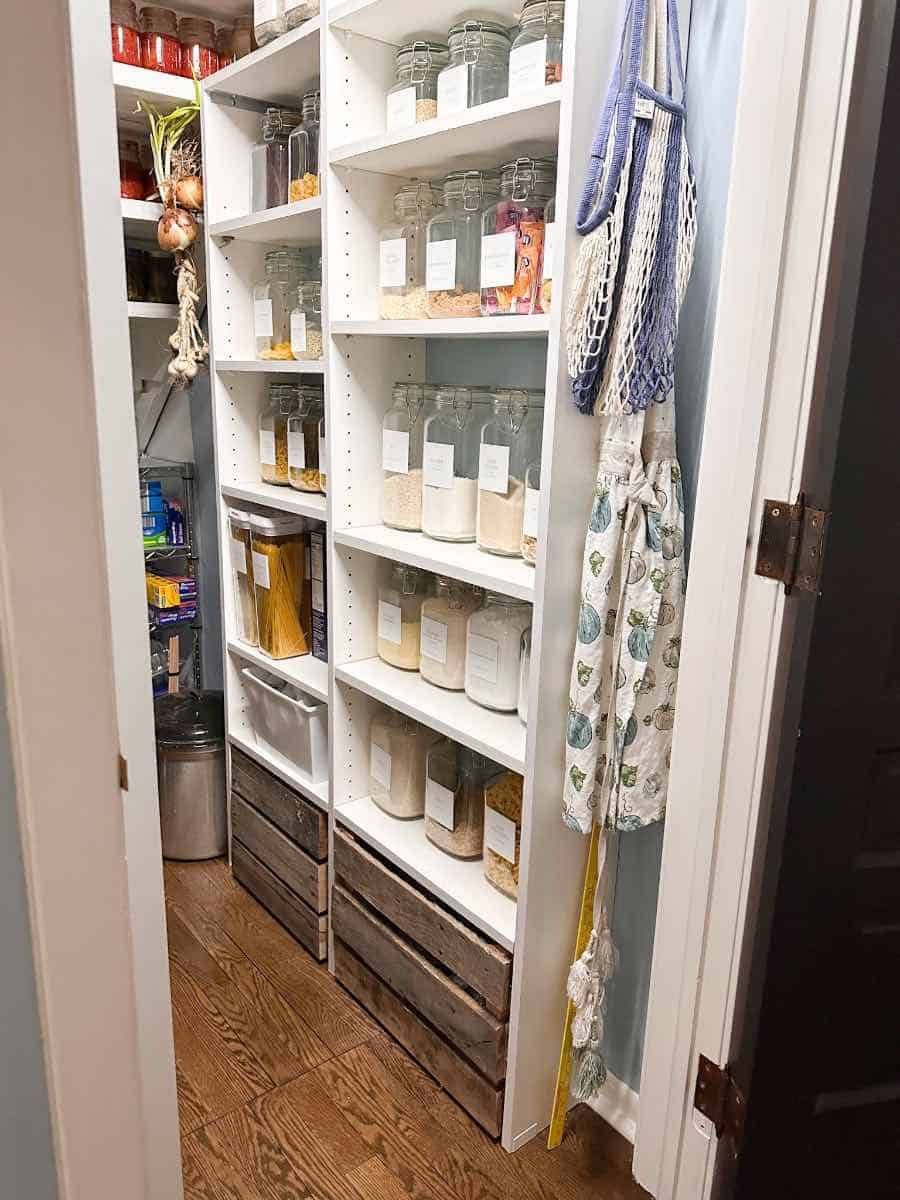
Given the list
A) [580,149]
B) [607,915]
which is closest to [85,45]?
[580,149]

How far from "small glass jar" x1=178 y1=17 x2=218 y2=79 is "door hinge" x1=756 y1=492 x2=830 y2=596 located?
1.83m

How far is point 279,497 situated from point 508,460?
72 cm

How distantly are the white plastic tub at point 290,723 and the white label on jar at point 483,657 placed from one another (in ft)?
1.82

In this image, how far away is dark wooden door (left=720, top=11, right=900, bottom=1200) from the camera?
1.02 m

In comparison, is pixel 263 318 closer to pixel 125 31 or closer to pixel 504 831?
pixel 125 31

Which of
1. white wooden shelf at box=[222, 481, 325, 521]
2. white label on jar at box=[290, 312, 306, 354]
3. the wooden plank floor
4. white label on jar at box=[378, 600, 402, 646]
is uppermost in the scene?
white label on jar at box=[290, 312, 306, 354]

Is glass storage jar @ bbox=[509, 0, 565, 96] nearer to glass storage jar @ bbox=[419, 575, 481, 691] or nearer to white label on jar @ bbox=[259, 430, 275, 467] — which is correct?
glass storage jar @ bbox=[419, 575, 481, 691]

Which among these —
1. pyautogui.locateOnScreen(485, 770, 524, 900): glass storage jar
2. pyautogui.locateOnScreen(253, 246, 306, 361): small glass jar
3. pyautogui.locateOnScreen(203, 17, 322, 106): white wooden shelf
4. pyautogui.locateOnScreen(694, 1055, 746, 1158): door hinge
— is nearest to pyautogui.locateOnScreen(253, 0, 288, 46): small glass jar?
pyautogui.locateOnScreen(203, 17, 322, 106): white wooden shelf

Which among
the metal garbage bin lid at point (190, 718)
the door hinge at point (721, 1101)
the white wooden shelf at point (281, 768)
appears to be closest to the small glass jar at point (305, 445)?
the white wooden shelf at point (281, 768)

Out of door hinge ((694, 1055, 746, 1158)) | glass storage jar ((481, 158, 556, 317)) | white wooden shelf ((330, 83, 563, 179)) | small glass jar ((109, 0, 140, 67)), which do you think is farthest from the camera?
small glass jar ((109, 0, 140, 67))

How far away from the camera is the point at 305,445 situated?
213 centimetres

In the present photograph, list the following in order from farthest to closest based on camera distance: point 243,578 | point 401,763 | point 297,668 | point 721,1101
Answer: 1. point 243,578
2. point 297,668
3. point 401,763
4. point 721,1101

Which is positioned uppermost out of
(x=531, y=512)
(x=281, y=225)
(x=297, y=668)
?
(x=281, y=225)

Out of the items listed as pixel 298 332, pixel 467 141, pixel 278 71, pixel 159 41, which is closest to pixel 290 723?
pixel 298 332
